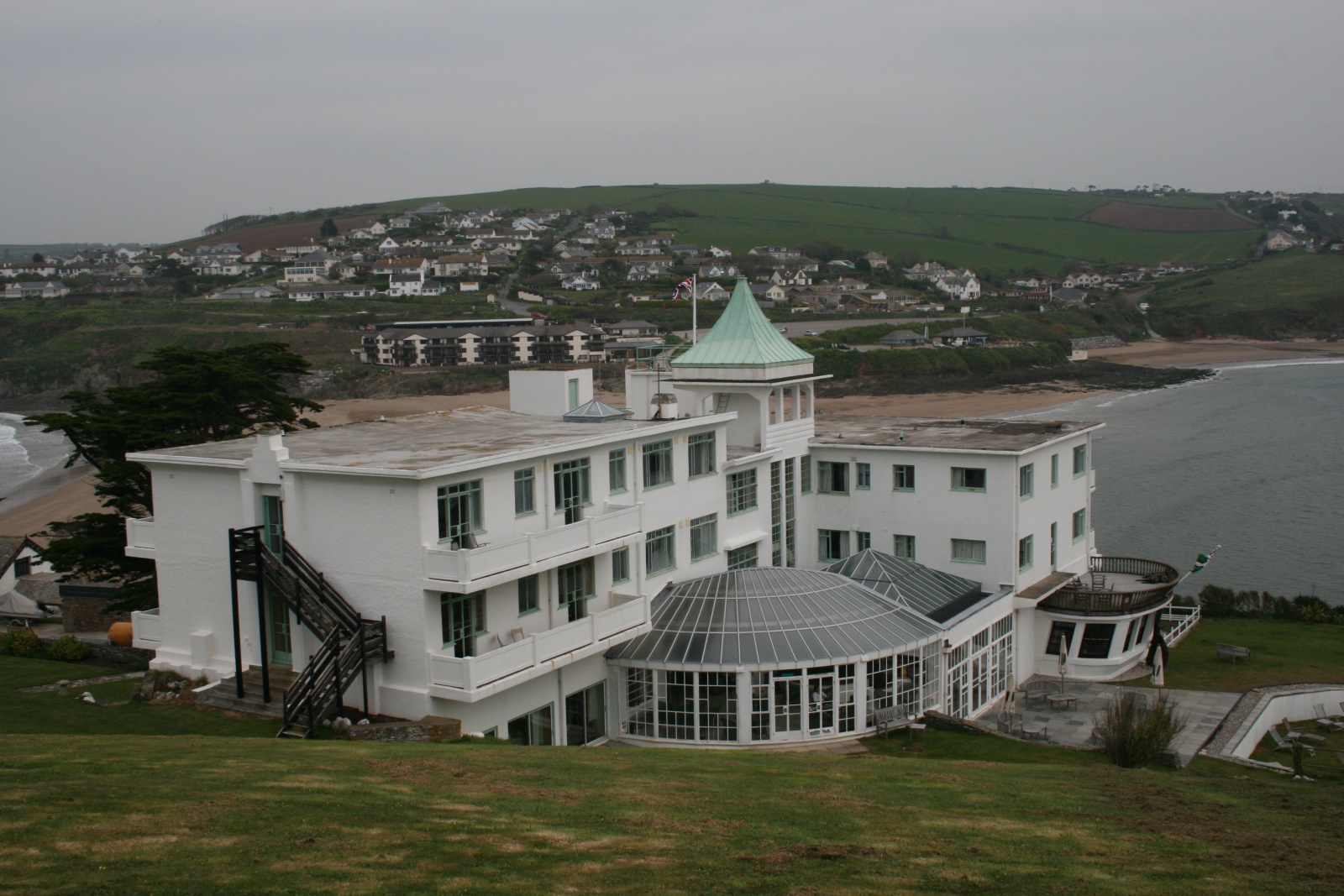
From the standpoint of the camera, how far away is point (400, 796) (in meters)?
14.4

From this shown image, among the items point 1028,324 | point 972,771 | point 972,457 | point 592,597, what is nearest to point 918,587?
point 972,457

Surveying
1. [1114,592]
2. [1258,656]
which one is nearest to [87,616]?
[1114,592]

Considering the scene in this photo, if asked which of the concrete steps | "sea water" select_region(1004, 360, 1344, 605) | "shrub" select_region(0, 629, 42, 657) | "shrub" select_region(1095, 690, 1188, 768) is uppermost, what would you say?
the concrete steps

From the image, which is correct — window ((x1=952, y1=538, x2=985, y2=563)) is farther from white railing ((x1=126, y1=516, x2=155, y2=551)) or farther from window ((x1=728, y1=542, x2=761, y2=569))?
white railing ((x1=126, y1=516, x2=155, y2=551))

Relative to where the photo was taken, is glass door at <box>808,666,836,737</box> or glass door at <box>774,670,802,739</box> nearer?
glass door at <box>774,670,802,739</box>

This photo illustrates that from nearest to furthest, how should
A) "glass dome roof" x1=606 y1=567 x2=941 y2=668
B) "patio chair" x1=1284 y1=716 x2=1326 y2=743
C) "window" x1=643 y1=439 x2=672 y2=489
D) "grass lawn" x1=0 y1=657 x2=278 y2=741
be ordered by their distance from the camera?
"grass lawn" x1=0 y1=657 x2=278 y2=741 → "glass dome roof" x1=606 y1=567 x2=941 y2=668 → "window" x1=643 y1=439 x2=672 y2=489 → "patio chair" x1=1284 y1=716 x2=1326 y2=743

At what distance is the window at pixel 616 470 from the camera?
27328 millimetres

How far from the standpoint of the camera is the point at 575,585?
26344mm

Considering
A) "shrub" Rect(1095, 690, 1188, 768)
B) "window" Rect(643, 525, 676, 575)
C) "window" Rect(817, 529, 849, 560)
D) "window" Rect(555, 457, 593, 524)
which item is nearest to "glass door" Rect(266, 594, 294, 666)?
"window" Rect(555, 457, 593, 524)

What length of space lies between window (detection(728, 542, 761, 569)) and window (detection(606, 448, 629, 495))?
17.7 ft

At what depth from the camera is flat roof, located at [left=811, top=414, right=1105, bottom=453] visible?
34.8 metres

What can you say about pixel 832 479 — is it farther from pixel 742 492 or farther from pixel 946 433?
pixel 742 492

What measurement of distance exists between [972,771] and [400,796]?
10197mm

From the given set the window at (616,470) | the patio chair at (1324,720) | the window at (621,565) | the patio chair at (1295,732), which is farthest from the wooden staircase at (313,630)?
the patio chair at (1324,720)
